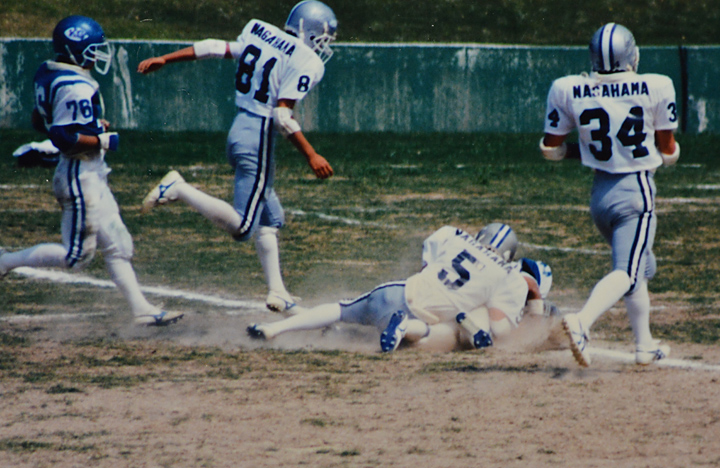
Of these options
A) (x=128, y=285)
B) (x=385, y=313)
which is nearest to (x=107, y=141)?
(x=128, y=285)

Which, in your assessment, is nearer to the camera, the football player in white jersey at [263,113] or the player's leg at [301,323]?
the player's leg at [301,323]

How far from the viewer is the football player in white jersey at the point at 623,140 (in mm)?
5816

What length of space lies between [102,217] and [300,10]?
1.91m

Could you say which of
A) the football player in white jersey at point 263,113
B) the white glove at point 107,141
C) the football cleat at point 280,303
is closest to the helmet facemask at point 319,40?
the football player in white jersey at point 263,113

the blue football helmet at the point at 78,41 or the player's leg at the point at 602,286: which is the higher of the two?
the blue football helmet at the point at 78,41

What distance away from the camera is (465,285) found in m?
6.30

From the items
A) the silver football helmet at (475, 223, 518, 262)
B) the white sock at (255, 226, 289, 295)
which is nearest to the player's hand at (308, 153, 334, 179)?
the white sock at (255, 226, 289, 295)

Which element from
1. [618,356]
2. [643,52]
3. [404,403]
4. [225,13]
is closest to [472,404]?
[404,403]

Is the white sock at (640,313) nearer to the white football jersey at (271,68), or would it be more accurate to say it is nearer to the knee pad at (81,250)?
the white football jersey at (271,68)

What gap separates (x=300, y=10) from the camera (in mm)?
7215

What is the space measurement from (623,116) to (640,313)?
3.61ft

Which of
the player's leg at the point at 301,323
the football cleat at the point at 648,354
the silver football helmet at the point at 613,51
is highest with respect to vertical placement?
the silver football helmet at the point at 613,51

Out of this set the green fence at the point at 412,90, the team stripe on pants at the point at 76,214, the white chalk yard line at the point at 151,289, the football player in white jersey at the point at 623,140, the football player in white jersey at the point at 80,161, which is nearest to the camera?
the football player in white jersey at the point at 623,140

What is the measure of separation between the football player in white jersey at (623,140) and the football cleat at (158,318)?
2.59 meters
